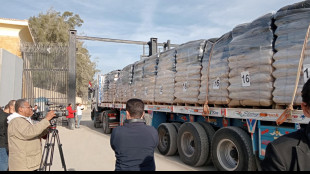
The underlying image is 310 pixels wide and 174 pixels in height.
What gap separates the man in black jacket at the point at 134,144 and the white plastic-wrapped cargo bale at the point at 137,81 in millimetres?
6582

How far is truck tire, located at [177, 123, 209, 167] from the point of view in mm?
5902

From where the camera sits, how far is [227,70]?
5.16 metres

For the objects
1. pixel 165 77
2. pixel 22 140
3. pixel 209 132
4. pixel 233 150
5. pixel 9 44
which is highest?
pixel 9 44

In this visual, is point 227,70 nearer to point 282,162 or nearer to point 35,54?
point 282,162

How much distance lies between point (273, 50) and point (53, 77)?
45.7 ft

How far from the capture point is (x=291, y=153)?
1.19m

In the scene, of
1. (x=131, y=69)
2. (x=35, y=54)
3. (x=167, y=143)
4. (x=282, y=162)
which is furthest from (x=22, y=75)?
(x=282, y=162)

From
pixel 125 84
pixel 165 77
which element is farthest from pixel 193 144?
pixel 125 84

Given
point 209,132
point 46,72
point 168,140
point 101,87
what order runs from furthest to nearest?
point 46,72 < point 101,87 < point 168,140 < point 209,132

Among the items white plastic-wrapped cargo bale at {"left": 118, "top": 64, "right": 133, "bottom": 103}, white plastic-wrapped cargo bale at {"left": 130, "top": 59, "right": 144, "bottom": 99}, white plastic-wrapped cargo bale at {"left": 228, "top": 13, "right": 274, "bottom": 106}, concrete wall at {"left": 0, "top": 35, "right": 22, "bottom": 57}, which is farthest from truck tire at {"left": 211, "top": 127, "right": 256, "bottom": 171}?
concrete wall at {"left": 0, "top": 35, "right": 22, "bottom": 57}

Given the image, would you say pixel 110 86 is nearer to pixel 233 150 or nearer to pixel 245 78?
pixel 233 150

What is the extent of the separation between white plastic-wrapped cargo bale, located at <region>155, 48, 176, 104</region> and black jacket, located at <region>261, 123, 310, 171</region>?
5886 millimetres

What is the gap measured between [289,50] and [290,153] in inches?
127

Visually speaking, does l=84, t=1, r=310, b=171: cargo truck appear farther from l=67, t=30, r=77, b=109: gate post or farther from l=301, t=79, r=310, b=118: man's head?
l=67, t=30, r=77, b=109: gate post
